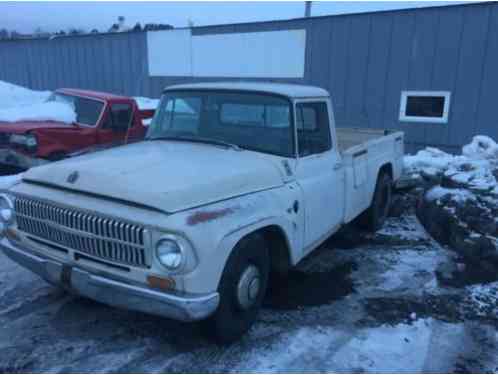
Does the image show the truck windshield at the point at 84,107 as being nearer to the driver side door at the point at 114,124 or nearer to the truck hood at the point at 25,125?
the driver side door at the point at 114,124

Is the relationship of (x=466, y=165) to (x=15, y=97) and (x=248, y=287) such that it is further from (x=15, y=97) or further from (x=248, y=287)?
(x=15, y=97)

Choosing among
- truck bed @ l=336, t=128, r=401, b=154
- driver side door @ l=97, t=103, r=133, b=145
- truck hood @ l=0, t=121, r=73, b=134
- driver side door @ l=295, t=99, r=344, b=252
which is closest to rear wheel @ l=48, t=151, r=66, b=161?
truck hood @ l=0, t=121, r=73, b=134

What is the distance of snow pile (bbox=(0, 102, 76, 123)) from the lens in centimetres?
747

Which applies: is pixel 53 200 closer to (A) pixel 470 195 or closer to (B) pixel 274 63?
(A) pixel 470 195

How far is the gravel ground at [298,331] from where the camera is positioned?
121 inches

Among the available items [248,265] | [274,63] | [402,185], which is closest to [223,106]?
[248,265]

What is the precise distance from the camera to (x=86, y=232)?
2918 millimetres

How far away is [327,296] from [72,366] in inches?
91.1

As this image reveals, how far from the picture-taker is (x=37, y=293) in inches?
158

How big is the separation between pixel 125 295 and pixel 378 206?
421cm

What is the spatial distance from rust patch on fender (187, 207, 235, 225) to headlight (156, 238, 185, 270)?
165 mm

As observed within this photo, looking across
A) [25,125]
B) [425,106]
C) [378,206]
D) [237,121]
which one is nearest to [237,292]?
[237,121]

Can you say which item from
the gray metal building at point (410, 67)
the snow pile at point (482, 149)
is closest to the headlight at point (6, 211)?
the snow pile at point (482, 149)

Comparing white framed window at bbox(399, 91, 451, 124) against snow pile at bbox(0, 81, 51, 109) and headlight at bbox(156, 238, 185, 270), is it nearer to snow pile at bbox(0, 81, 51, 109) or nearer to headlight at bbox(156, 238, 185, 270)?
headlight at bbox(156, 238, 185, 270)
